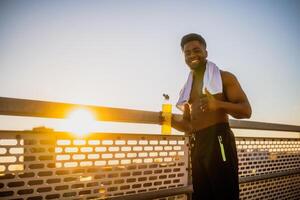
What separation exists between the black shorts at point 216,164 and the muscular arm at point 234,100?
0.18 meters

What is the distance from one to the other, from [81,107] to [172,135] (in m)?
1.07

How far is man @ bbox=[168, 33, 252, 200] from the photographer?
2.58 metres

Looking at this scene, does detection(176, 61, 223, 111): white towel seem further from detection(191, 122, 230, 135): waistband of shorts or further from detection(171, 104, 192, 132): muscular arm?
detection(191, 122, 230, 135): waistband of shorts

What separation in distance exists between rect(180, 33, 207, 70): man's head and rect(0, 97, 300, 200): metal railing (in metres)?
0.82

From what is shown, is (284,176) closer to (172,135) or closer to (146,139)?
(172,135)

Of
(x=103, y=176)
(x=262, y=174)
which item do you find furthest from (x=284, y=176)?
(x=103, y=176)

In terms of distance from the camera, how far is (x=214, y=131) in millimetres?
2637

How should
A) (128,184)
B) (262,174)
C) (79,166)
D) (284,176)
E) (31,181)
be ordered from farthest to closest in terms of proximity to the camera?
1. (284,176)
2. (262,174)
3. (128,184)
4. (79,166)
5. (31,181)

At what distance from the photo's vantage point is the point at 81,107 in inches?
80.4

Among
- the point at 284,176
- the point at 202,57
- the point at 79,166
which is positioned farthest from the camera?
the point at 284,176

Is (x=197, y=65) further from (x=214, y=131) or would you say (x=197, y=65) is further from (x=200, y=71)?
(x=214, y=131)

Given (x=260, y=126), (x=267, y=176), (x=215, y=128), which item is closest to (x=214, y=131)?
(x=215, y=128)

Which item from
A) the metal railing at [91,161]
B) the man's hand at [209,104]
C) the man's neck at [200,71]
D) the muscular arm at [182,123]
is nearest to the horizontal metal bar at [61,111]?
the metal railing at [91,161]

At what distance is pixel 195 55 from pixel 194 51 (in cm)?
5
